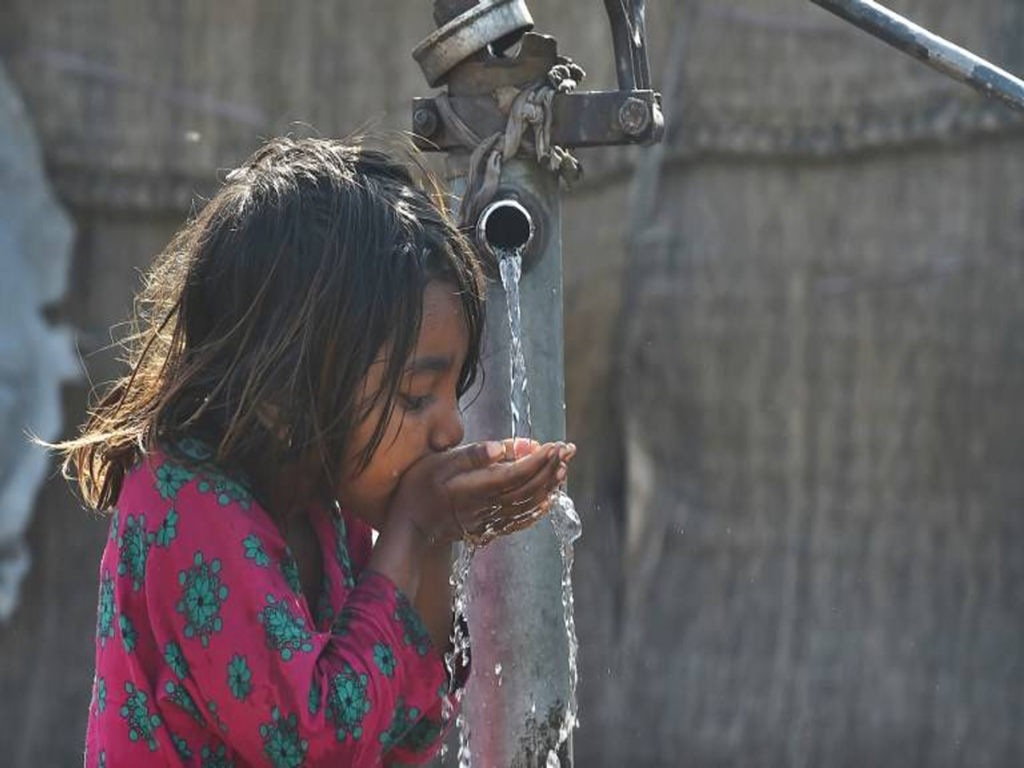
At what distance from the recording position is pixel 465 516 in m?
1.95

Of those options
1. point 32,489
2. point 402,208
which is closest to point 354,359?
point 402,208

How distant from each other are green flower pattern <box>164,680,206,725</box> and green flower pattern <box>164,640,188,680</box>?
0.5 inches

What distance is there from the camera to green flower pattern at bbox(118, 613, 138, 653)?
6.18 feet

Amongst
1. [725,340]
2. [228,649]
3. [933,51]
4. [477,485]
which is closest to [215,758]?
[228,649]

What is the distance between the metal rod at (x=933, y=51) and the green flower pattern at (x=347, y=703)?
949mm

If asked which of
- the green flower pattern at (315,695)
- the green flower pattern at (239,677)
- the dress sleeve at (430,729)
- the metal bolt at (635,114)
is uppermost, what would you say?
the metal bolt at (635,114)

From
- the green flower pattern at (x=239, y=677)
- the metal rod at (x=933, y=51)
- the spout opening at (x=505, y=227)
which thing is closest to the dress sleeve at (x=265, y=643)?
the green flower pattern at (x=239, y=677)

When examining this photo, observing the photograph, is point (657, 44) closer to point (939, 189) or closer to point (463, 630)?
point (939, 189)

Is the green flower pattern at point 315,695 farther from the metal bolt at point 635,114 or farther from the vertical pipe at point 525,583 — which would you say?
the metal bolt at point 635,114

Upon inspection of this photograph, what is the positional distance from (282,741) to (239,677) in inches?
2.8

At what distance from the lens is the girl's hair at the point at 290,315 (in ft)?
6.31

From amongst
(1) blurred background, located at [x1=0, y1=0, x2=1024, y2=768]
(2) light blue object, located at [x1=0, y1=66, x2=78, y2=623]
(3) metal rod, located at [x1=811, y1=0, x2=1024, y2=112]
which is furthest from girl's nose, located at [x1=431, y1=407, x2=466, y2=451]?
(2) light blue object, located at [x1=0, y1=66, x2=78, y2=623]

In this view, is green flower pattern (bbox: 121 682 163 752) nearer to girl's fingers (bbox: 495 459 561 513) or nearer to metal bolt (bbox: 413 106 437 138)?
girl's fingers (bbox: 495 459 561 513)

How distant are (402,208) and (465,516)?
0.33m
